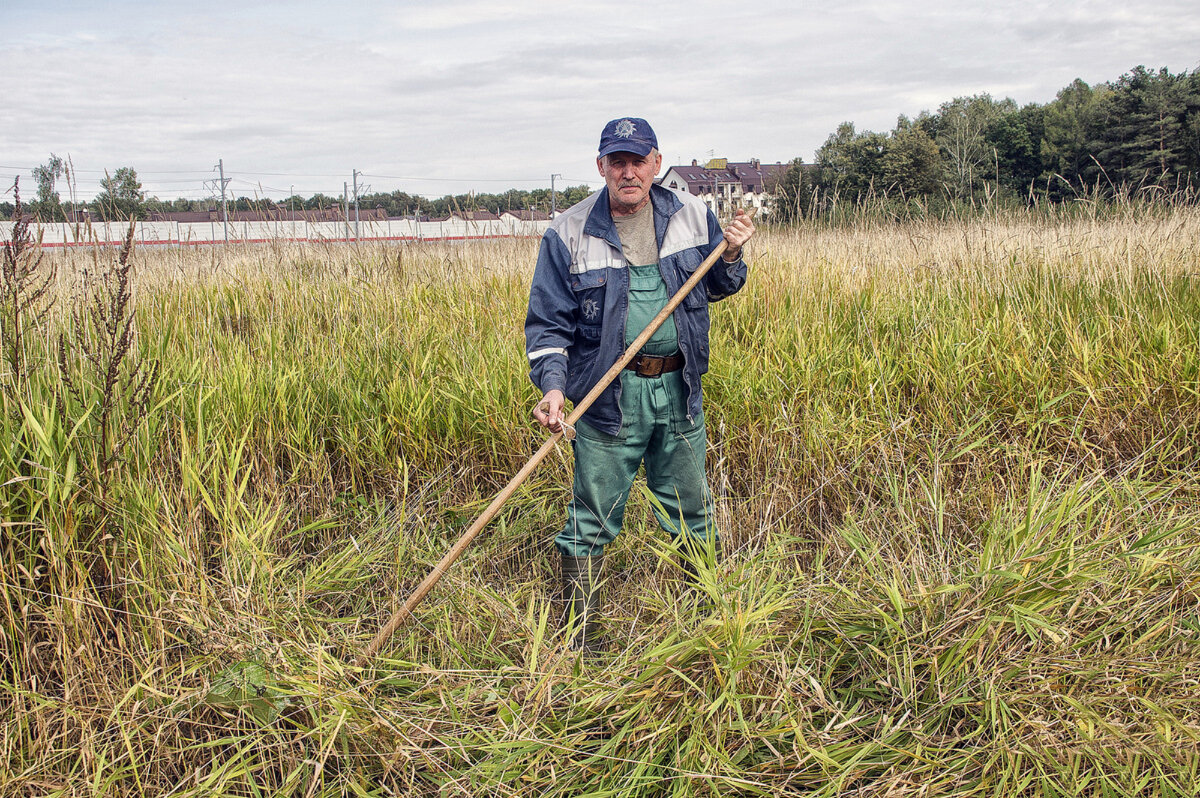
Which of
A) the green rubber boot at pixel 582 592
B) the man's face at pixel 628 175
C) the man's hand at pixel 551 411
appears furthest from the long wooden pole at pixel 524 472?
the green rubber boot at pixel 582 592

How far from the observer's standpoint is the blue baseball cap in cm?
251

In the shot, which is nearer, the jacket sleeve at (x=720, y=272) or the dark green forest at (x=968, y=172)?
the jacket sleeve at (x=720, y=272)

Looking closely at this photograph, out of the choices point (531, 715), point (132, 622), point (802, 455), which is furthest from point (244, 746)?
point (802, 455)

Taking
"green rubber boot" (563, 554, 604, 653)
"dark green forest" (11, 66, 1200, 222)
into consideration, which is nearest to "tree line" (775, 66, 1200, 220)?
"dark green forest" (11, 66, 1200, 222)

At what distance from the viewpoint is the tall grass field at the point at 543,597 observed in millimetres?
1910

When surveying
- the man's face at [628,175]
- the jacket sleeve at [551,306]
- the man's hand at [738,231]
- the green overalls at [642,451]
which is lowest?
the green overalls at [642,451]

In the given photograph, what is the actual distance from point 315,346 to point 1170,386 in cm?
421

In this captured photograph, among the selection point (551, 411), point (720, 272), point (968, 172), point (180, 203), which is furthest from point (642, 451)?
point (968, 172)

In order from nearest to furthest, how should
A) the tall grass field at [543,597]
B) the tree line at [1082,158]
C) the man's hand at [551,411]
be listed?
the tall grass field at [543,597]
the man's hand at [551,411]
the tree line at [1082,158]

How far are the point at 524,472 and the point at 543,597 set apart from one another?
0.70 metres

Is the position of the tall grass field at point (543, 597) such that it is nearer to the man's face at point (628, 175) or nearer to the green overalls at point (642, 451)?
the green overalls at point (642, 451)

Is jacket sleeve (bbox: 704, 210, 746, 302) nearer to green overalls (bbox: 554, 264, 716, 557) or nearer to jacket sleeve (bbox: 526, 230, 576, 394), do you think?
green overalls (bbox: 554, 264, 716, 557)

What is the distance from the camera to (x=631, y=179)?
257 cm

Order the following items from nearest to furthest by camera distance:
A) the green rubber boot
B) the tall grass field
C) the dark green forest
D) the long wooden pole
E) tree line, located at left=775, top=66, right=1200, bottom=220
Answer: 1. the tall grass field
2. the long wooden pole
3. the green rubber boot
4. the dark green forest
5. tree line, located at left=775, top=66, right=1200, bottom=220
